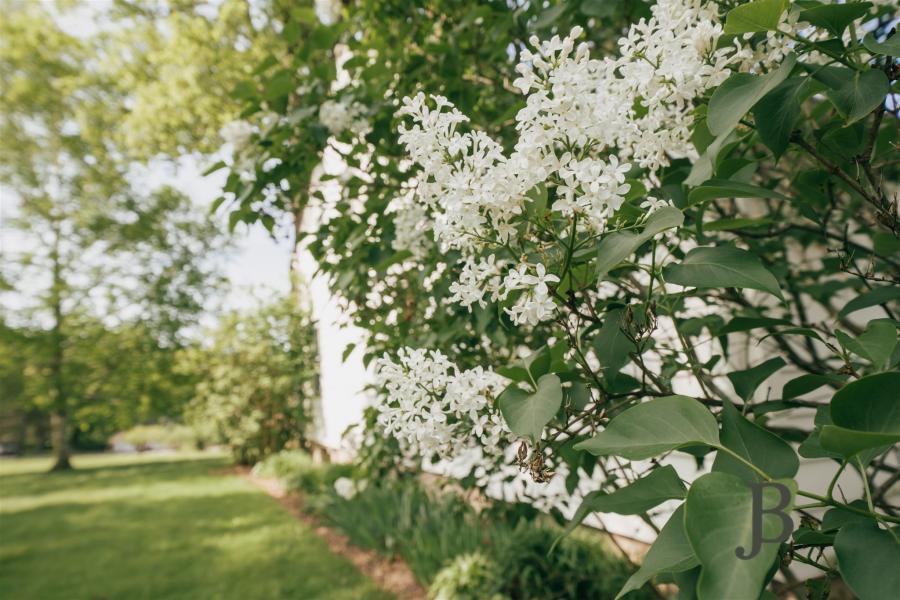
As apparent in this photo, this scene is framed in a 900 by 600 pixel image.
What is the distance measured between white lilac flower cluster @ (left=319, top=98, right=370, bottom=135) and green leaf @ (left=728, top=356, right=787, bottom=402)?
1.37 meters

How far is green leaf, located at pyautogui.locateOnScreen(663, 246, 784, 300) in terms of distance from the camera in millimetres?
762

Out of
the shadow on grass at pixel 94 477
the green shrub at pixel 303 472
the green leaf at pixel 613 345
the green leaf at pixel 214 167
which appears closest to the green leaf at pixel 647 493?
the green leaf at pixel 613 345

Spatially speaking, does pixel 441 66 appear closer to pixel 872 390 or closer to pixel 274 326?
pixel 872 390

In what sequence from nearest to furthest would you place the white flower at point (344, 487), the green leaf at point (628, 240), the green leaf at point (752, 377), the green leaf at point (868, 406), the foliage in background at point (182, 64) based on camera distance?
1. the green leaf at point (868, 406)
2. the green leaf at point (628, 240)
3. the green leaf at point (752, 377)
4. the white flower at point (344, 487)
5. the foliage in background at point (182, 64)

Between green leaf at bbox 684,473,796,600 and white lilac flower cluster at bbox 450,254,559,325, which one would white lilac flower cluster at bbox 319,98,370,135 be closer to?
white lilac flower cluster at bbox 450,254,559,325

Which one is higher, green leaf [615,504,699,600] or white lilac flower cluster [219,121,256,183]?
white lilac flower cluster [219,121,256,183]

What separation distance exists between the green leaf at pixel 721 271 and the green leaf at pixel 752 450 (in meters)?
0.17

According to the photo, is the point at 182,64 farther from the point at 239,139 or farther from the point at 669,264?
the point at 669,264

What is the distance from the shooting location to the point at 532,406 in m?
0.79

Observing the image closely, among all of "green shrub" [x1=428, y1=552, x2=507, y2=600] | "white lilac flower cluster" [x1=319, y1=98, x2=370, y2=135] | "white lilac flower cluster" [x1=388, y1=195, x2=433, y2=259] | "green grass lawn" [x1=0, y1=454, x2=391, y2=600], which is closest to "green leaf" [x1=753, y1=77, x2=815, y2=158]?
"white lilac flower cluster" [x1=388, y1=195, x2=433, y2=259]

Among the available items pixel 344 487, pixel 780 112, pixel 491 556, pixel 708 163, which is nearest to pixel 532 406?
pixel 708 163

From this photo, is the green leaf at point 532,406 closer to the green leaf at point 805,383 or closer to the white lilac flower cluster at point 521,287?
the white lilac flower cluster at point 521,287

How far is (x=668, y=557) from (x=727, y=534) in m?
0.12

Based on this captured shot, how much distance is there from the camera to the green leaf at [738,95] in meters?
0.79
